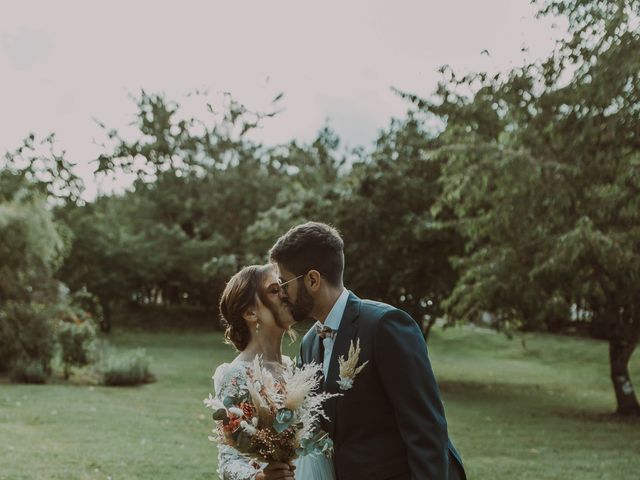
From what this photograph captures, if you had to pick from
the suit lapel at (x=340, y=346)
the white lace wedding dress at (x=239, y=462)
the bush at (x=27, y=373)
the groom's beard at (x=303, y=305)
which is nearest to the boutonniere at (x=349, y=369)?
the suit lapel at (x=340, y=346)

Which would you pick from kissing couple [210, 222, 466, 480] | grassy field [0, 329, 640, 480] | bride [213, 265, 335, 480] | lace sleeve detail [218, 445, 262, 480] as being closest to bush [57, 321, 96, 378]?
grassy field [0, 329, 640, 480]

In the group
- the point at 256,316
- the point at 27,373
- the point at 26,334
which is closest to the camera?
the point at 256,316

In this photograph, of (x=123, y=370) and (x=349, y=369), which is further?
(x=123, y=370)

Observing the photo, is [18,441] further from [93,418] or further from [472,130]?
[472,130]

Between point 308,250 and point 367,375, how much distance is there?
564 mm

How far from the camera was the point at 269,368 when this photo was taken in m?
4.50

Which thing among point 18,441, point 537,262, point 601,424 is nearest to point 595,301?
point 601,424

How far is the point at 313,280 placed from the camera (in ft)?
11.2

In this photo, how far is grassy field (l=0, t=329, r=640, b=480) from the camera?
10797mm

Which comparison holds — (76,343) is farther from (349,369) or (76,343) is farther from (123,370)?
(349,369)

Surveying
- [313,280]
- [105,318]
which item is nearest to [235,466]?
[313,280]

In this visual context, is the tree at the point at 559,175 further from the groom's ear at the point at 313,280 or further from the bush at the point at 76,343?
the bush at the point at 76,343

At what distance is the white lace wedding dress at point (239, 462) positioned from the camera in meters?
3.47

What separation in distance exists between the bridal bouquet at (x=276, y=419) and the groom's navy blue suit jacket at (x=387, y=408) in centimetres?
11
